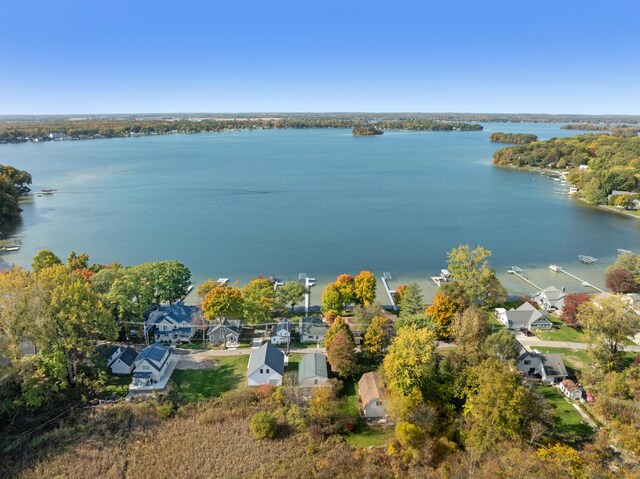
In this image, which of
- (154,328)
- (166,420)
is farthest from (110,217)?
(166,420)

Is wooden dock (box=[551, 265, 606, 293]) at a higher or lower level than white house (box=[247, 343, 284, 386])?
lower

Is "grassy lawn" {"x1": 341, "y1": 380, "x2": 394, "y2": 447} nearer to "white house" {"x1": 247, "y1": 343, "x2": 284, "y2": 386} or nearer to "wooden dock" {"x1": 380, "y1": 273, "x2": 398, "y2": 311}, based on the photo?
"white house" {"x1": 247, "y1": 343, "x2": 284, "y2": 386}

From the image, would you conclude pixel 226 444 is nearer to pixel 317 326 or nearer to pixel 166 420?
pixel 166 420

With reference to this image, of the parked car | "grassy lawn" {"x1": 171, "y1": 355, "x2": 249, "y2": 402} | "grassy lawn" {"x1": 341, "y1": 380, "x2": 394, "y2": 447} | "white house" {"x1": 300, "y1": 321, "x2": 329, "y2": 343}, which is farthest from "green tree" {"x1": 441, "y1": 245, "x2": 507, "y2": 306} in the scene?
"grassy lawn" {"x1": 171, "y1": 355, "x2": 249, "y2": 402}

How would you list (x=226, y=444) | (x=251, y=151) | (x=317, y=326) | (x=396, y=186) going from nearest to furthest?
1. (x=226, y=444)
2. (x=317, y=326)
3. (x=396, y=186)
4. (x=251, y=151)

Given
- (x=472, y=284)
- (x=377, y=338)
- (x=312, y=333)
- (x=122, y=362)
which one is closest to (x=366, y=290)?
(x=312, y=333)

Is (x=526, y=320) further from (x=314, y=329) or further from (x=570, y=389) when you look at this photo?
(x=314, y=329)

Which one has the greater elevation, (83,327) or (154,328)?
(83,327)
